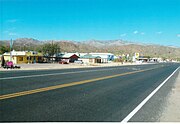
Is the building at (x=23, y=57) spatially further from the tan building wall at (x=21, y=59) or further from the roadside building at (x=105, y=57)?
the roadside building at (x=105, y=57)

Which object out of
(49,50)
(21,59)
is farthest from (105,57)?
(21,59)

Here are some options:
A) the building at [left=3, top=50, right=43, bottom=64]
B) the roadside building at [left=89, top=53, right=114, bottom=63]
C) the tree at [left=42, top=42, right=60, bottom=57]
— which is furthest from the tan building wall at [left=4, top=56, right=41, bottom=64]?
the roadside building at [left=89, top=53, right=114, bottom=63]

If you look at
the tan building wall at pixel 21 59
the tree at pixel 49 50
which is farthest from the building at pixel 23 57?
the tree at pixel 49 50


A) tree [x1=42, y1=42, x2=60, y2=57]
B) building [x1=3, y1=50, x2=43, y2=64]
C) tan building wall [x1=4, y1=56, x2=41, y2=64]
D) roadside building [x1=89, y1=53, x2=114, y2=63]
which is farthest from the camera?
roadside building [x1=89, y1=53, x2=114, y2=63]

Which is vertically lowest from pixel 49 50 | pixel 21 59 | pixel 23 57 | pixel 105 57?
pixel 21 59

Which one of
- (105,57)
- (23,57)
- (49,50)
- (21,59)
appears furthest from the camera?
(105,57)

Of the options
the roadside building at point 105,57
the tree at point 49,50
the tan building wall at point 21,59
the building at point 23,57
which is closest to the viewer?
the tan building wall at point 21,59

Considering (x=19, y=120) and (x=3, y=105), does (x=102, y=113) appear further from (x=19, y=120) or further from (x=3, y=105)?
(x=3, y=105)

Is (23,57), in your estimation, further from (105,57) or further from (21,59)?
(105,57)

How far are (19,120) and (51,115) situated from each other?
104cm

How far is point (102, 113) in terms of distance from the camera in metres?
7.62

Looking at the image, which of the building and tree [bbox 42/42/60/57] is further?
tree [bbox 42/42/60/57]

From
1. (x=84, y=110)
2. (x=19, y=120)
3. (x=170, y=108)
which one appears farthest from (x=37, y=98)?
(x=170, y=108)

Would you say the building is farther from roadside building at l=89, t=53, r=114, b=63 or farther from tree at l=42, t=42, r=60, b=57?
roadside building at l=89, t=53, r=114, b=63
